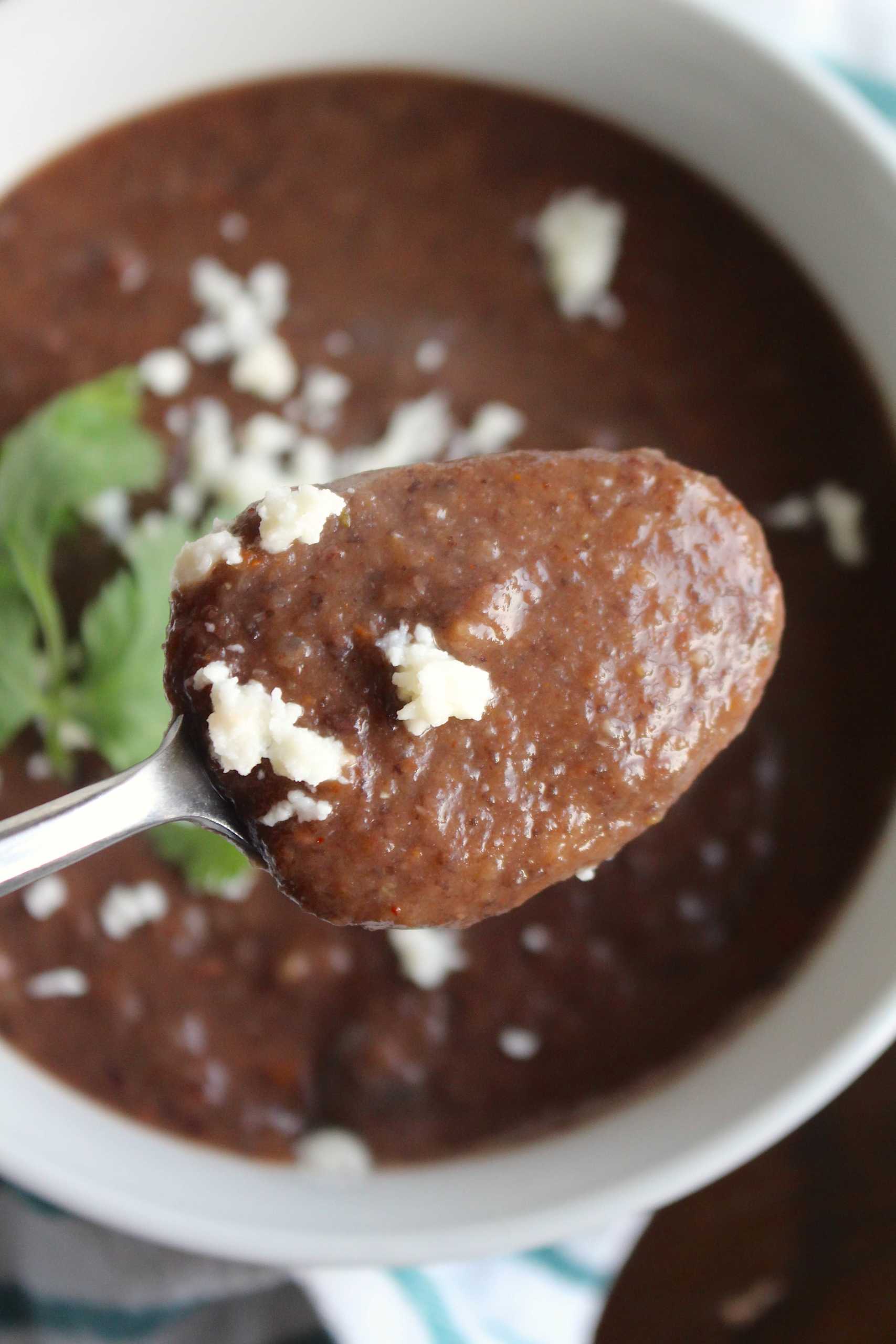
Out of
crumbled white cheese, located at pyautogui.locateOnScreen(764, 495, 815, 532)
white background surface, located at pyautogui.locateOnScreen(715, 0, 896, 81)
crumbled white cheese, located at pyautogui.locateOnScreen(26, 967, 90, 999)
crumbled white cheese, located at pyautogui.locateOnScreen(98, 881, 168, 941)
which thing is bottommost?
crumbled white cheese, located at pyautogui.locateOnScreen(26, 967, 90, 999)

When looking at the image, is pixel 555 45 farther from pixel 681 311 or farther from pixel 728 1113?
pixel 728 1113

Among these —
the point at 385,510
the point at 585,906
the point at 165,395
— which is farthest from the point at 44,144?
the point at 585,906

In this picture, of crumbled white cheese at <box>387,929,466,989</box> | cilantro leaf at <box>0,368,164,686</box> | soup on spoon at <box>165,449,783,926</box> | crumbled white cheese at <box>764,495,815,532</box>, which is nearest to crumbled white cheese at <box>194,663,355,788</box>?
soup on spoon at <box>165,449,783,926</box>

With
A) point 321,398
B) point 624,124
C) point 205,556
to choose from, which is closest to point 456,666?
point 205,556

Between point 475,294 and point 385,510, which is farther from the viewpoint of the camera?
point 475,294

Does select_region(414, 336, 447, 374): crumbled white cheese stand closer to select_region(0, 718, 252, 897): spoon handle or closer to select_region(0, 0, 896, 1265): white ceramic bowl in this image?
select_region(0, 0, 896, 1265): white ceramic bowl

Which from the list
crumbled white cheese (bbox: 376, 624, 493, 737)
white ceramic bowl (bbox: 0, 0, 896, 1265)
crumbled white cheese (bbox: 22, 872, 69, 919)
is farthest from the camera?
crumbled white cheese (bbox: 22, 872, 69, 919)

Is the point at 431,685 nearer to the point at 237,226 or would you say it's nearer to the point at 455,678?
the point at 455,678
